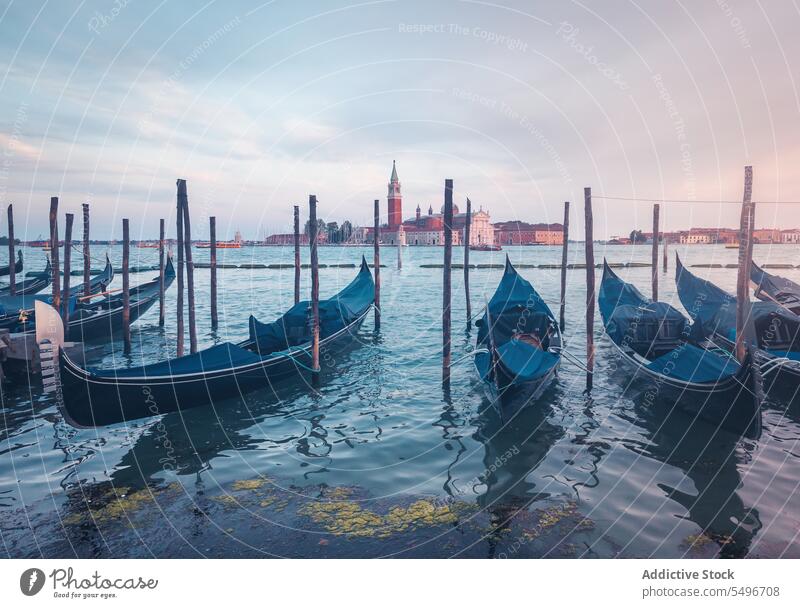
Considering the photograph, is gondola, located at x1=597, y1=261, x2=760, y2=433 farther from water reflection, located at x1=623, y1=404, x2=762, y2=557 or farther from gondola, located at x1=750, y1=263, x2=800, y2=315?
gondola, located at x1=750, y1=263, x2=800, y2=315

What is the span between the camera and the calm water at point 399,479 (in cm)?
532

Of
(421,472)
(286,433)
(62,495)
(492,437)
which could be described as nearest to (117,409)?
(62,495)

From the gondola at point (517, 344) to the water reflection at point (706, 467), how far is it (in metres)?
1.88

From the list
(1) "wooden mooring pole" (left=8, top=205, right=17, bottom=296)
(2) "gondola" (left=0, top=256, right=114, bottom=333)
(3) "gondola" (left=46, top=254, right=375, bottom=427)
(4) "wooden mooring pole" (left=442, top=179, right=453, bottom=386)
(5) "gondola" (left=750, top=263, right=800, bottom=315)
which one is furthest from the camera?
(1) "wooden mooring pole" (left=8, top=205, right=17, bottom=296)

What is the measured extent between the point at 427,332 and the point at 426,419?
30.6 feet

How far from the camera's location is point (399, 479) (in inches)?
270

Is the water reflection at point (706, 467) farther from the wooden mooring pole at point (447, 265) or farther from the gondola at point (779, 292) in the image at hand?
the gondola at point (779, 292)

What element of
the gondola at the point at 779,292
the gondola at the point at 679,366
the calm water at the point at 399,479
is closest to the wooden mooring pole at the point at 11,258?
the calm water at the point at 399,479

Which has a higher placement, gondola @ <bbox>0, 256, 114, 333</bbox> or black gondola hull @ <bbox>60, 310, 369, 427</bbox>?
gondola @ <bbox>0, 256, 114, 333</bbox>

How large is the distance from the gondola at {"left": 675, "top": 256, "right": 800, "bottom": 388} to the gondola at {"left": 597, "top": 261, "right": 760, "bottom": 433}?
602mm

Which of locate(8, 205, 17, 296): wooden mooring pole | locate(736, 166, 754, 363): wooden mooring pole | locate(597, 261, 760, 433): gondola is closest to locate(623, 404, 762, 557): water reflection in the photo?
locate(597, 261, 760, 433): gondola
